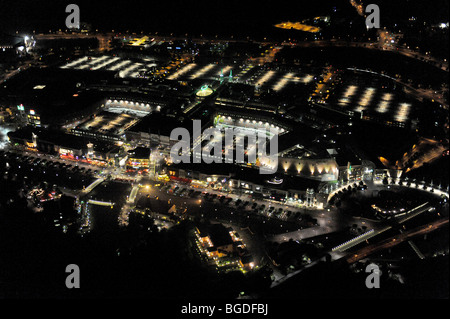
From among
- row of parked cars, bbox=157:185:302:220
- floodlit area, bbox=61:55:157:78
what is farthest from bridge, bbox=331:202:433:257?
floodlit area, bbox=61:55:157:78

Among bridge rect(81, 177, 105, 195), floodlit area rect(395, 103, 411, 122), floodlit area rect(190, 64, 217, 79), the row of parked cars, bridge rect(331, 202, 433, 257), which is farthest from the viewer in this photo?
A: floodlit area rect(190, 64, 217, 79)

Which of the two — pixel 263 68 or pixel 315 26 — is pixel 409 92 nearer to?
pixel 263 68

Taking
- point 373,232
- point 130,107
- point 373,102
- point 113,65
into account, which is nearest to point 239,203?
point 373,232

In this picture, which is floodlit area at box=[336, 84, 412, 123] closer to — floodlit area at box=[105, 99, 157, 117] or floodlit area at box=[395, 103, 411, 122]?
floodlit area at box=[395, 103, 411, 122]

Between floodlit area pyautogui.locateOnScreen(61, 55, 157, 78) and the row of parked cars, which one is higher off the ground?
floodlit area pyautogui.locateOnScreen(61, 55, 157, 78)

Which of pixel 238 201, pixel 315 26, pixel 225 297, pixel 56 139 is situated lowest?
pixel 225 297

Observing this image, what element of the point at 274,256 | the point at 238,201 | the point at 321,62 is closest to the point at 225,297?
the point at 274,256

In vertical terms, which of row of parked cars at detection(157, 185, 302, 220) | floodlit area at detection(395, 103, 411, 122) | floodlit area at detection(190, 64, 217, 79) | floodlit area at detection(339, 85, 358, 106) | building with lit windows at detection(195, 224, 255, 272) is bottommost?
building with lit windows at detection(195, 224, 255, 272)

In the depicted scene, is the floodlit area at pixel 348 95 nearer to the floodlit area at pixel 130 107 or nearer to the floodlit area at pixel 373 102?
the floodlit area at pixel 373 102
